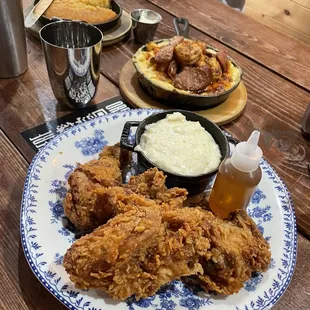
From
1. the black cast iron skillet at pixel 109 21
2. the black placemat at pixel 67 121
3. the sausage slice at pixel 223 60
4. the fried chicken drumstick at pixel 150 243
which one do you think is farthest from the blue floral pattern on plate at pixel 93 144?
the black cast iron skillet at pixel 109 21

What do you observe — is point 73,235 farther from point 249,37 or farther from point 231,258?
point 249,37

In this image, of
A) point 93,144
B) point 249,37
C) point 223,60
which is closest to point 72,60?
point 93,144

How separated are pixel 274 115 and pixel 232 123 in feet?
0.70

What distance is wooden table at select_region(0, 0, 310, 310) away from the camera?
114cm

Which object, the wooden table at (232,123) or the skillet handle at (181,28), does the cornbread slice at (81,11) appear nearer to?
the wooden table at (232,123)

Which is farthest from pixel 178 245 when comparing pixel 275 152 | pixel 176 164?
pixel 275 152

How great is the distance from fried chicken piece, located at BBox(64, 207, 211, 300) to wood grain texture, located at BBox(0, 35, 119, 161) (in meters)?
0.59

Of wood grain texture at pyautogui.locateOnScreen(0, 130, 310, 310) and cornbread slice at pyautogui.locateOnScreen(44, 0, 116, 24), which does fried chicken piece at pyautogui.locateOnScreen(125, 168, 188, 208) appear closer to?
wood grain texture at pyautogui.locateOnScreen(0, 130, 310, 310)

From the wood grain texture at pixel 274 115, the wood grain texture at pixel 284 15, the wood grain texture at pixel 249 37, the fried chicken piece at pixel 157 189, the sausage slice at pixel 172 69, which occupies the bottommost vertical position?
the wood grain texture at pixel 284 15

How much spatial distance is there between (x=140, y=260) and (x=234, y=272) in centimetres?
24

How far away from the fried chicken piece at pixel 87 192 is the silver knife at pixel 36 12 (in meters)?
1.09

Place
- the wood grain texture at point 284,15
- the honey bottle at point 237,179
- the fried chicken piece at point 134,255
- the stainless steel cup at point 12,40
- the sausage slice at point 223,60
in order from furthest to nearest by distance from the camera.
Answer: the wood grain texture at point 284,15 < the sausage slice at point 223,60 < the stainless steel cup at point 12,40 < the honey bottle at point 237,179 < the fried chicken piece at point 134,255

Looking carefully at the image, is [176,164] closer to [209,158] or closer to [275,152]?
[209,158]

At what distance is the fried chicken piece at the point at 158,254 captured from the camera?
0.96m
